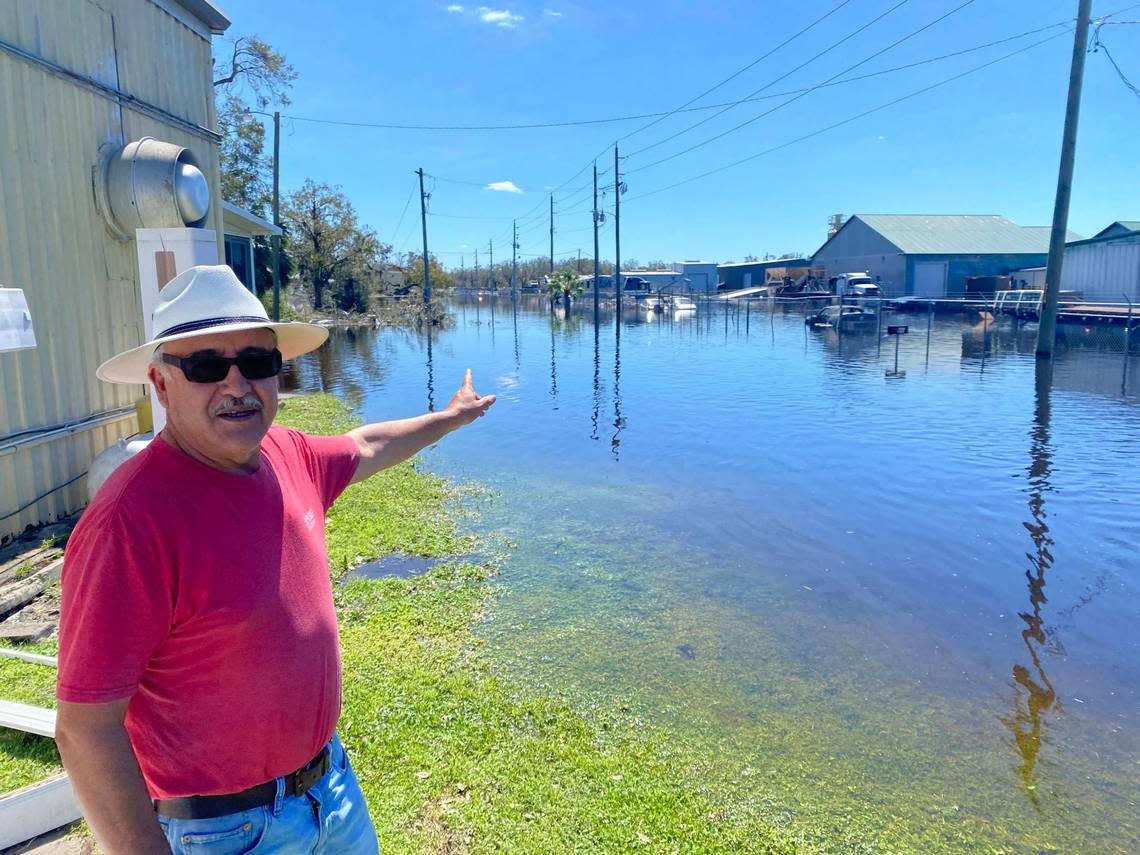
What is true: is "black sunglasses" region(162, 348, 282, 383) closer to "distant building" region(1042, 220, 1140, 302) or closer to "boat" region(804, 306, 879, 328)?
"boat" region(804, 306, 879, 328)

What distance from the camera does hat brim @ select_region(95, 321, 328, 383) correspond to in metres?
1.98

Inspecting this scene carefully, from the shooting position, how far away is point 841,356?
84.2 ft

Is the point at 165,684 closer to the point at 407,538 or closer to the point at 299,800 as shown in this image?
the point at 299,800

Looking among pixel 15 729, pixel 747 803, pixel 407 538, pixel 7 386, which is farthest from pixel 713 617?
pixel 7 386

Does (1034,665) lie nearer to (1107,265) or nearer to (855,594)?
(855,594)

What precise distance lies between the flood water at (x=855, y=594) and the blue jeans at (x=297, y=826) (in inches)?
94.3

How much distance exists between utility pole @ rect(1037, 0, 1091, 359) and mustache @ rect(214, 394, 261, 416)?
2480 centimetres

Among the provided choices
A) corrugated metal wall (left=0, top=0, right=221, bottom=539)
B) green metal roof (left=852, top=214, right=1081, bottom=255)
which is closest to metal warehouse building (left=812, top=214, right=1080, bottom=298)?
green metal roof (left=852, top=214, right=1081, bottom=255)

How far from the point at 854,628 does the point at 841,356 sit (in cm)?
2105

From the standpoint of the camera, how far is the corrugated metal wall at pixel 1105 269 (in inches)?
1378

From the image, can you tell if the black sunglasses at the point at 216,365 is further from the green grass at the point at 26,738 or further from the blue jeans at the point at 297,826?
the green grass at the point at 26,738

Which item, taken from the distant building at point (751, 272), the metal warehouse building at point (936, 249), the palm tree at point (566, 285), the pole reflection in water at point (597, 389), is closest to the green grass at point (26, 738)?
the pole reflection in water at point (597, 389)

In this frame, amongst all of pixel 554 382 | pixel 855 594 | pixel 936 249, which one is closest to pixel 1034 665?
pixel 855 594

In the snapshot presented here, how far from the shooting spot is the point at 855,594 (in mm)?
6746
